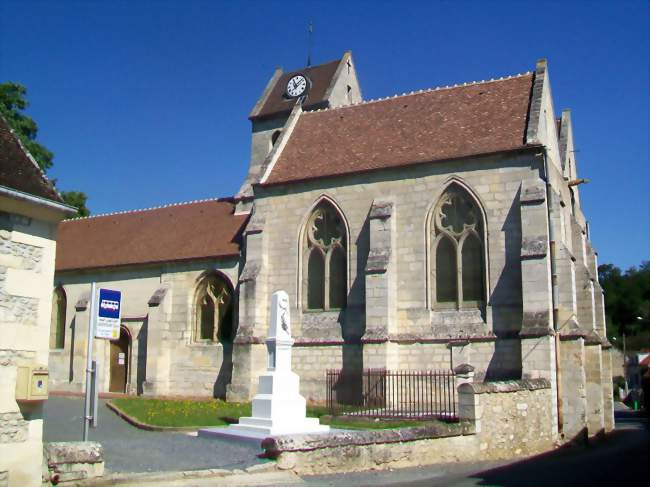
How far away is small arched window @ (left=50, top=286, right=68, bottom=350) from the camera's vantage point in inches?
1246

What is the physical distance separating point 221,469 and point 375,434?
3592 millimetres

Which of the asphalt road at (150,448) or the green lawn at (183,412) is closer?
the asphalt road at (150,448)

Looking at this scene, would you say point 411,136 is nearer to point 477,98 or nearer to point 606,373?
point 477,98

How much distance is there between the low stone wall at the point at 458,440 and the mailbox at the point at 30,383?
425 centimetres

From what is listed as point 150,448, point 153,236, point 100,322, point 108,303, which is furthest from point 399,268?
point 100,322

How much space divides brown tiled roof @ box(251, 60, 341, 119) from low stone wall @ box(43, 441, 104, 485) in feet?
94.5

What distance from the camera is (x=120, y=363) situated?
29969 mm

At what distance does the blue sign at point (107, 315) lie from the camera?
11516 millimetres

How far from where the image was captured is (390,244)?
76.9 feet

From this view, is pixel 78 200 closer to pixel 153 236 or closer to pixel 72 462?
pixel 153 236

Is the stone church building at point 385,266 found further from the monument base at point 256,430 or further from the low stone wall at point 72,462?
the low stone wall at point 72,462

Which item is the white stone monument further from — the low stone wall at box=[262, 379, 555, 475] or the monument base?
the low stone wall at box=[262, 379, 555, 475]

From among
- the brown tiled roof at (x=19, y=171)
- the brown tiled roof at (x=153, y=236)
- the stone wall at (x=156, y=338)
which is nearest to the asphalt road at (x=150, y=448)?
the brown tiled roof at (x=19, y=171)

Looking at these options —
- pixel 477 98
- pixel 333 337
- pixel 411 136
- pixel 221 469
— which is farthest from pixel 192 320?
pixel 221 469
